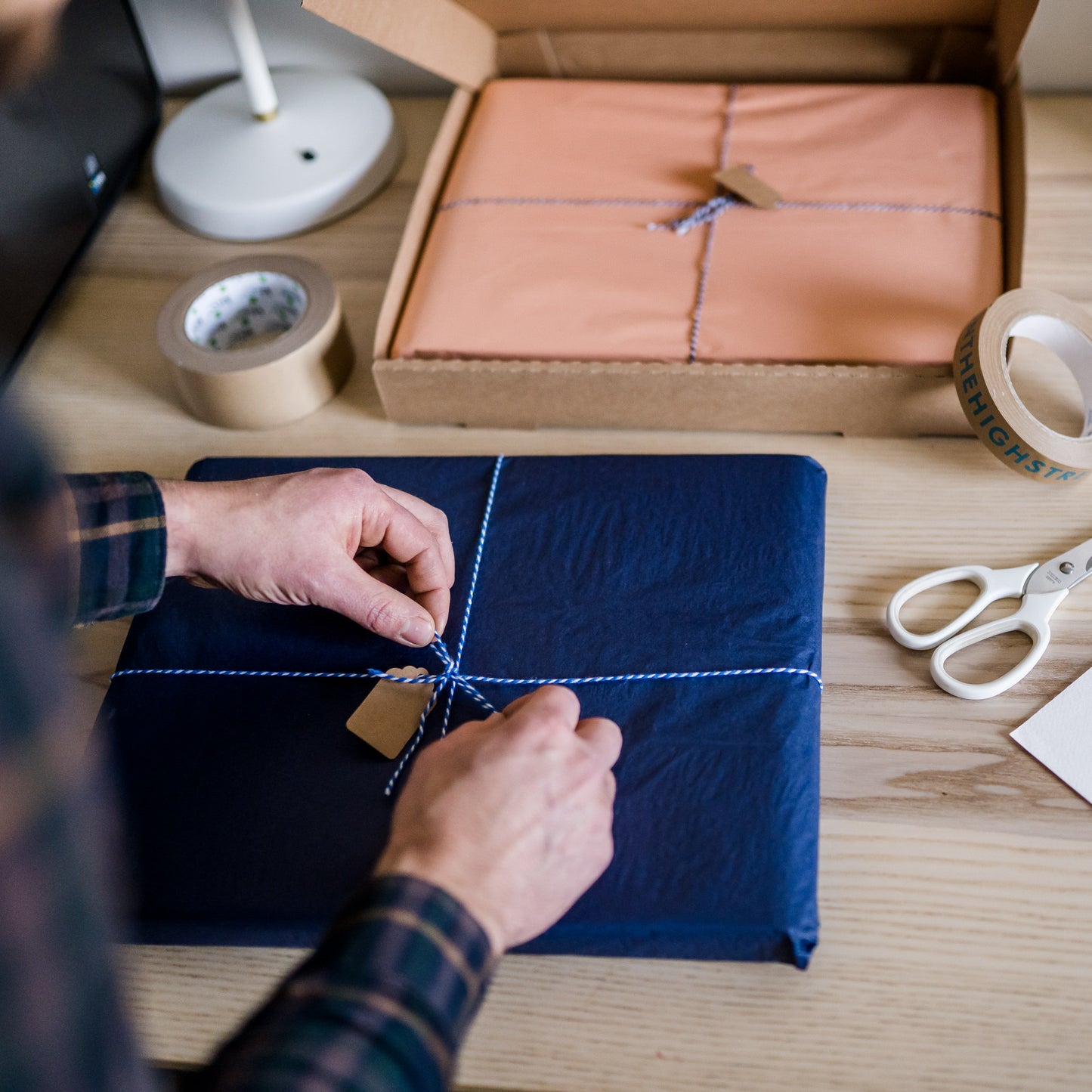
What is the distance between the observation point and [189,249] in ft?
3.29

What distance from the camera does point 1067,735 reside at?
62cm

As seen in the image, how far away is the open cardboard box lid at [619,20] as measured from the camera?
0.85 metres

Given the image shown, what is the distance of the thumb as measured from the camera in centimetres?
63

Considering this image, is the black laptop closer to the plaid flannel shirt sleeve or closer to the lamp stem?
the lamp stem

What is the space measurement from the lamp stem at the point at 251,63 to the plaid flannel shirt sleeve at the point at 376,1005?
79cm

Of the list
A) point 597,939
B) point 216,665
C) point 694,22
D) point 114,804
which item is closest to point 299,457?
point 216,665

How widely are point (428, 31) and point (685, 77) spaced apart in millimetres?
254

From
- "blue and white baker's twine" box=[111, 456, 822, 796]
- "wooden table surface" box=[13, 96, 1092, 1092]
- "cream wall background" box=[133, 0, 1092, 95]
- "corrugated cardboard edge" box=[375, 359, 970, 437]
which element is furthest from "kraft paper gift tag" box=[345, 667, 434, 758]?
"cream wall background" box=[133, 0, 1092, 95]

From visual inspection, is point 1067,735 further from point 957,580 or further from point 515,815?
point 515,815

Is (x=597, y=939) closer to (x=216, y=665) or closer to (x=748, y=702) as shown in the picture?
(x=748, y=702)

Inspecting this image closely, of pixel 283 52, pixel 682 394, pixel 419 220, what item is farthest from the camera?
pixel 283 52

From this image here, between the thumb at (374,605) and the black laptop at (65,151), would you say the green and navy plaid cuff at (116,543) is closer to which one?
the thumb at (374,605)

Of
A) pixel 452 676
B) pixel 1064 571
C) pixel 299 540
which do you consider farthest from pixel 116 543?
pixel 1064 571

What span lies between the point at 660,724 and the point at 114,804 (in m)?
0.33
